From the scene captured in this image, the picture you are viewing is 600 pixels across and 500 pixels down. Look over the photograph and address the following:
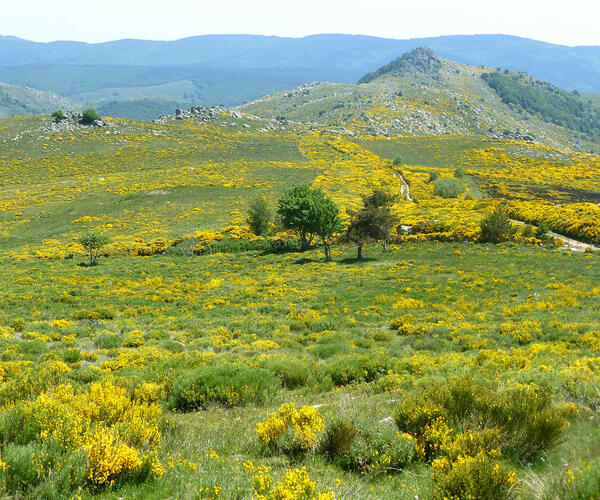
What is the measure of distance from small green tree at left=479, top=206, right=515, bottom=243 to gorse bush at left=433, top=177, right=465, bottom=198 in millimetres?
33071

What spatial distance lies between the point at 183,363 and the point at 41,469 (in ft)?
21.2

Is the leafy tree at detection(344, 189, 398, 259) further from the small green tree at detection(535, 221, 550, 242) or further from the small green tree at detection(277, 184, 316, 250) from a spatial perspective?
the small green tree at detection(535, 221, 550, 242)

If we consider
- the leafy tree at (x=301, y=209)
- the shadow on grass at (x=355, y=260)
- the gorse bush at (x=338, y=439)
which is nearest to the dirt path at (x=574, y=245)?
the shadow on grass at (x=355, y=260)

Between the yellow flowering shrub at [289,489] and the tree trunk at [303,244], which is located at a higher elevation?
the yellow flowering shrub at [289,489]

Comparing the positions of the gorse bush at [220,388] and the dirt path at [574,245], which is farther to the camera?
the dirt path at [574,245]

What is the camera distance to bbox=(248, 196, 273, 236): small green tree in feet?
160

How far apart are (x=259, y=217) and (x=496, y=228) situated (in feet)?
96.4

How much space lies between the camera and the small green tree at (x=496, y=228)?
40500mm

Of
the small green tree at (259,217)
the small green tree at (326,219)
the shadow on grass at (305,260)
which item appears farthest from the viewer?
the small green tree at (259,217)

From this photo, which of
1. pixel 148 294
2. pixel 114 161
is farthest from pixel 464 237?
pixel 114 161

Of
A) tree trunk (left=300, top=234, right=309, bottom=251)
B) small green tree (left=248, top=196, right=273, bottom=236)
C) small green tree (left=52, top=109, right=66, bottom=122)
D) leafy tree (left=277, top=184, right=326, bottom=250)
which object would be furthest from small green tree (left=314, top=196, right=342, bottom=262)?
small green tree (left=52, top=109, right=66, bottom=122)

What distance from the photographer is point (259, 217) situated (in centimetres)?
4906

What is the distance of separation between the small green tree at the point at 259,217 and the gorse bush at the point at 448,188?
41.8 metres

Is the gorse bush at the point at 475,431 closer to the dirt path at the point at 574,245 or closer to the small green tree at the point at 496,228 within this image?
the dirt path at the point at 574,245
